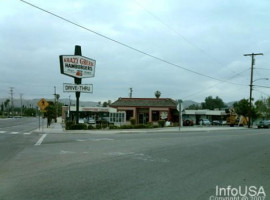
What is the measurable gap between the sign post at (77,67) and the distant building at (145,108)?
1062 inches

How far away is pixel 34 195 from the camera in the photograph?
274 inches

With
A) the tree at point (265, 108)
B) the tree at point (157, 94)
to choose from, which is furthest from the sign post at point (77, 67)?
A: the tree at point (265, 108)

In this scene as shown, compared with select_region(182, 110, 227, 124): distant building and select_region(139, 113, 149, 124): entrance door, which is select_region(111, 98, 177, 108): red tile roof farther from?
select_region(182, 110, 227, 124): distant building

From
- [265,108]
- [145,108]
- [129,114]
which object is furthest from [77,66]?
[265,108]

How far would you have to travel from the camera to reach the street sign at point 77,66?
35594 mm

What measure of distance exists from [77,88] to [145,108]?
97.1 ft

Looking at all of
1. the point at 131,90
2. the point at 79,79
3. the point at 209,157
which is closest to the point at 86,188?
the point at 209,157

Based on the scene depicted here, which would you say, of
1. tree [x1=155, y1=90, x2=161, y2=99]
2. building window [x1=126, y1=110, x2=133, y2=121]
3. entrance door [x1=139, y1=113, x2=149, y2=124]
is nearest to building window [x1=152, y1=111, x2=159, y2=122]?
entrance door [x1=139, y1=113, x2=149, y2=124]

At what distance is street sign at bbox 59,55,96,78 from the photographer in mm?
35594

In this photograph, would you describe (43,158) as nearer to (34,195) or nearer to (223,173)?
(34,195)

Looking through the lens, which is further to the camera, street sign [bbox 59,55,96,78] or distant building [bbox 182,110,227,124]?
distant building [bbox 182,110,227,124]

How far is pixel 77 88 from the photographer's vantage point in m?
36.8

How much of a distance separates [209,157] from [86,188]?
694 centimetres

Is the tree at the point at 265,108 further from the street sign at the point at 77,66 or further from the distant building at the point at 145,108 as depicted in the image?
the street sign at the point at 77,66
